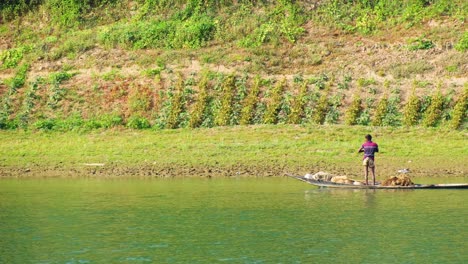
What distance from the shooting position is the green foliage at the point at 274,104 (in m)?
42.5

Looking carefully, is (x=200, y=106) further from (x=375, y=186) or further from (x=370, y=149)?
(x=375, y=186)

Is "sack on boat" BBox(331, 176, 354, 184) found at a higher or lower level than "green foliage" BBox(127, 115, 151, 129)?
lower

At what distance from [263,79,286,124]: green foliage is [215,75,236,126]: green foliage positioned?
73.3 inches

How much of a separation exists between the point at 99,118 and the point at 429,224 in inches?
1024

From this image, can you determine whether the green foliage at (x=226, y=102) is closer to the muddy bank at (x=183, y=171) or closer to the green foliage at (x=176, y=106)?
the green foliage at (x=176, y=106)

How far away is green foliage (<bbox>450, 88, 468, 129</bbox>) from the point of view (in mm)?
40312

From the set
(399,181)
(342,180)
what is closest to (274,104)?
(342,180)

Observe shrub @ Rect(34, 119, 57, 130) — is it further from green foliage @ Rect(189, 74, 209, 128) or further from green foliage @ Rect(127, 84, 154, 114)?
green foliage @ Rect(189, 74, 209, 128)

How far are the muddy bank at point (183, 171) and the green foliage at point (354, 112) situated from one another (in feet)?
26.1

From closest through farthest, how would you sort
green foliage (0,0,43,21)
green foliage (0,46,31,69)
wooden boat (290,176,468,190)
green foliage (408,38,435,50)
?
wooden boat (290,176,468,190) < green foliage (408,38,435,50) < green foliage (0,46,31,69) < green foliage (0,0,43,21)

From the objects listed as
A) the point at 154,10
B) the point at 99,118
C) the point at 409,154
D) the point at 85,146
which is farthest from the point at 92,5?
the point at 409,154

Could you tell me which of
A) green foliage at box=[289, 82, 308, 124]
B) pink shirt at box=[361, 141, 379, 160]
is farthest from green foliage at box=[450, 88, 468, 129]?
pink shirt at box=[361, 141, 379, 160]

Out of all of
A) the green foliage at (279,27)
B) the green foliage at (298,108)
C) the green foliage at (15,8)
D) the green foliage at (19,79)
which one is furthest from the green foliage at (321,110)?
the green foliage at (15,8)

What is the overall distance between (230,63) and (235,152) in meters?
13.5
